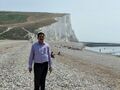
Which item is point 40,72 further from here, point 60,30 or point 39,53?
point 60,30

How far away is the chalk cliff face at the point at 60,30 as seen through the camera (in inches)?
4612

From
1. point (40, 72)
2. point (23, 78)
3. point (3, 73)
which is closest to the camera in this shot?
point (40, 72)

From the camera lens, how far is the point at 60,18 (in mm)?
138500

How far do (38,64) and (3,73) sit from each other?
789 centimetres

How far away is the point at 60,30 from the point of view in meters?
132

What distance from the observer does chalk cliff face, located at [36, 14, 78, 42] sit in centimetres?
11716

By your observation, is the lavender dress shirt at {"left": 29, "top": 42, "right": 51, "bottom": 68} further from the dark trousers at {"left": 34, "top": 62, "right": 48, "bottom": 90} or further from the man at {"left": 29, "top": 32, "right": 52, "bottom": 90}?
the dark trousers at {"left": 34, "top": 62, "right": 48, "bottom": 90}

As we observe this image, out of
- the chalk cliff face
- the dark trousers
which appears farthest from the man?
the chalk cliff face

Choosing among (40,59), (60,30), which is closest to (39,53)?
(40,59)

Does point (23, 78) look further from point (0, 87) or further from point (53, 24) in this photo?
point (53, 24)

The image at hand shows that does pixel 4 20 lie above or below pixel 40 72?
below

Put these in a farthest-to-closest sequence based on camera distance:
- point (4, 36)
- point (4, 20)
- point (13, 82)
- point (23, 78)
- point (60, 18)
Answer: point (4, 20)
point (60, 18)
point (4, 36)
point (23, 78)
point (13, 82)

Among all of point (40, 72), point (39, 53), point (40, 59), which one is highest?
point (39, 53)

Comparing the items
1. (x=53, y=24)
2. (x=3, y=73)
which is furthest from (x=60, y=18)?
(x=3, y=73)
